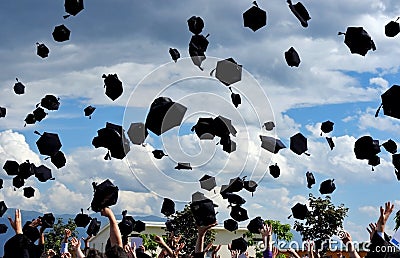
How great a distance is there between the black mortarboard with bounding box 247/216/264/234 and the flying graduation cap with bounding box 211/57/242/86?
2.45m

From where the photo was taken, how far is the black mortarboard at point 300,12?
914 centimetres

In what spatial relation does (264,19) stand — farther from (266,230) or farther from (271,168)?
(266,230)

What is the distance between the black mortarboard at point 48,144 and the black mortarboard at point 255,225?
3501mm

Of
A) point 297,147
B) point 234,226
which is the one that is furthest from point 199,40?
point 234,226

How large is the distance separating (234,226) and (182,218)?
20.8 meters

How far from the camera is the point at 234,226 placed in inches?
427

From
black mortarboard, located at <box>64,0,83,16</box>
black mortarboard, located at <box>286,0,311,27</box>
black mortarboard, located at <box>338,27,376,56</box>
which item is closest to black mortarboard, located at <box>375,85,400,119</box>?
black mortarboard, located at <box>338,27,376,56</box>

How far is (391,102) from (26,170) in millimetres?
6400

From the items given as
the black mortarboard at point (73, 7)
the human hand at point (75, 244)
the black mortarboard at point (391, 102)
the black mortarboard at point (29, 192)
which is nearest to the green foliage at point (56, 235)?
the black mortarboard at point (29, 192)

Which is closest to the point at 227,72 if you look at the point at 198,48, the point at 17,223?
the point at 198,48

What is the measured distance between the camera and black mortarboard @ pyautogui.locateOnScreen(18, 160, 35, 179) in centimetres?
1177

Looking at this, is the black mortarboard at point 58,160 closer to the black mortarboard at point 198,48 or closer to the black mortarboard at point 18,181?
the black mortarboard at point 18,181

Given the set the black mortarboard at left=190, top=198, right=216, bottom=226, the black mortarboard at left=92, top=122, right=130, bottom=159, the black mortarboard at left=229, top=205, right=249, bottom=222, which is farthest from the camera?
the black mortarboard at left=229, top=205, right=249, bottom=222

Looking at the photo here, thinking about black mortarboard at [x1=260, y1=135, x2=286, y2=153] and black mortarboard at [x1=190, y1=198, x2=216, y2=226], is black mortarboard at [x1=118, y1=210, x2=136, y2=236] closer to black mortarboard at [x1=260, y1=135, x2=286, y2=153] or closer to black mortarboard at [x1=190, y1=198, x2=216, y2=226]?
black mortarboard at [x1=190, y1=198, x2=216, y2=226]
